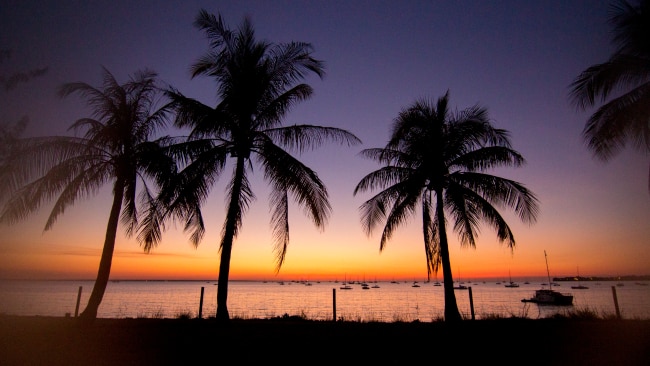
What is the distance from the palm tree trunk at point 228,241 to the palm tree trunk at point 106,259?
362 centimetres

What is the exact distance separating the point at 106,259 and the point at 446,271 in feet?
39.8

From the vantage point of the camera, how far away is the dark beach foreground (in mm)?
6793

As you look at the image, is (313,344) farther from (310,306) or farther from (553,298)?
(553,298)

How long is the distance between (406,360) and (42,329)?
999cm

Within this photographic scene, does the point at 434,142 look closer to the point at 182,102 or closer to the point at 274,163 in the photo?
the point at 274,163

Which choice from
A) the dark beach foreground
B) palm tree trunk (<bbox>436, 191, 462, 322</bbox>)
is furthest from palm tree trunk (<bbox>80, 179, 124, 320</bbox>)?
palm tree trunk (<bbox>436, 191, 462, 322</bbox>)

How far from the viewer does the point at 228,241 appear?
38.5 ft

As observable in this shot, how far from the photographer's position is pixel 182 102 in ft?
39.8

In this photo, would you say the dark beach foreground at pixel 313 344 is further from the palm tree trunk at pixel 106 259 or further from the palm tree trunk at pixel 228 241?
the palm tree trunk at pixel 228 241

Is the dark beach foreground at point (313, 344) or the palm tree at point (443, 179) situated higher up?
the palm tree at point (443, 179)

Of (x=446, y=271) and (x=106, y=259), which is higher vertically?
(x=106, y=259)

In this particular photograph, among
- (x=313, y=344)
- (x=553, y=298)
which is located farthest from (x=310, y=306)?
(x=313, y=344)

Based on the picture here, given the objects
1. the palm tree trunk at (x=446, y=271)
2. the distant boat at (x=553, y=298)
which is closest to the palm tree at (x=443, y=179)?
the palm tree trunk at (x=446, y=271)

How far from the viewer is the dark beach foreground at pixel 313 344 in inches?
267
